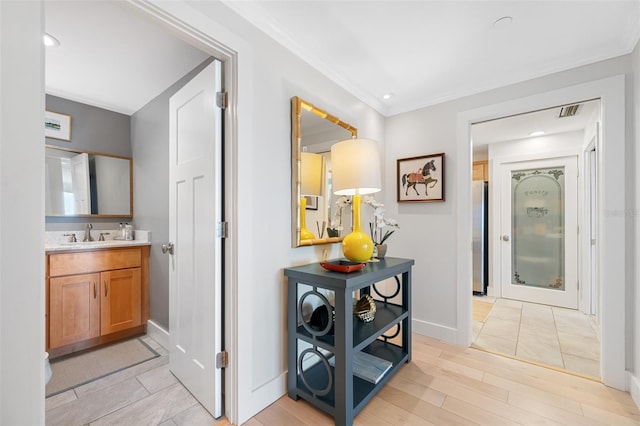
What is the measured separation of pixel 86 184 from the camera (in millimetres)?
2742

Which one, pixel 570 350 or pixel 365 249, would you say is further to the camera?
pixel 570 350

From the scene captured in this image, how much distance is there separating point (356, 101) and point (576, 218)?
3.35 m

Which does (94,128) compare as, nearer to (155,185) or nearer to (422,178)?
(155,185)

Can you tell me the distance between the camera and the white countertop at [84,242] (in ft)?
7.49

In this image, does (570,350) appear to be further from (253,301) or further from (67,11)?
(67,11)

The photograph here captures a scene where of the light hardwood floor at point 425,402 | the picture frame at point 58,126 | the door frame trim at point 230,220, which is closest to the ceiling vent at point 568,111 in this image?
the light hardwood floor at point 425,402

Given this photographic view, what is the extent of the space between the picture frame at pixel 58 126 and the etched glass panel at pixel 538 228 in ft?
17.8

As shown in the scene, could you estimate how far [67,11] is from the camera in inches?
61.0

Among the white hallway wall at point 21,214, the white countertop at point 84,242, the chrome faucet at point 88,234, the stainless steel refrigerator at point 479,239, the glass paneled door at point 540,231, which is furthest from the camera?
the stainless steel refrigerator at point 479,239

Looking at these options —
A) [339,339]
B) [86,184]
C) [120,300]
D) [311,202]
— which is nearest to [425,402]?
[339,339]

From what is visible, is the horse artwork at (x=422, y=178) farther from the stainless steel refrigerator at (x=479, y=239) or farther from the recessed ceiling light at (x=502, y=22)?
the stainless steel refrigerator at (x=479, y=239)

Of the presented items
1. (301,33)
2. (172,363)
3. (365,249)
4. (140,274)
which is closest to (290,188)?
(365,249)

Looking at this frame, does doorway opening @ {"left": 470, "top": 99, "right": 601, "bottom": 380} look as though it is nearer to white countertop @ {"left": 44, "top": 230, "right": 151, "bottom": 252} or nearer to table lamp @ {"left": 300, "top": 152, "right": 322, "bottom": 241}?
table lamp @ {"left": 300, "top": 152, "right": 322, "bottom": 241}

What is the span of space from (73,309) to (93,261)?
404mm
